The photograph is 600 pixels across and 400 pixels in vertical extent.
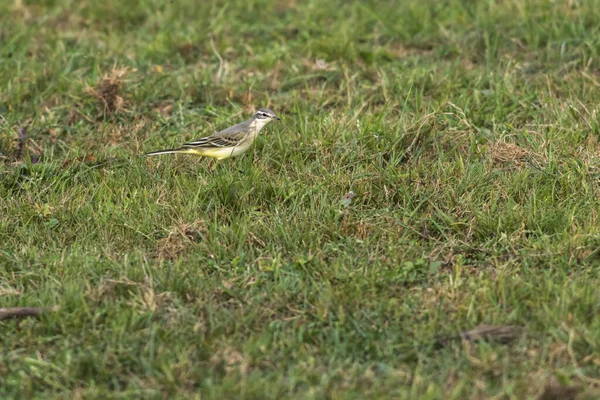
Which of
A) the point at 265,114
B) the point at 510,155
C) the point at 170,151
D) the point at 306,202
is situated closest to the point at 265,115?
the point at 265,114

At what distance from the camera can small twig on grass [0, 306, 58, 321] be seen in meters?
5.75

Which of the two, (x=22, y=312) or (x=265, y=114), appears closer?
A: (x=22, y=312)

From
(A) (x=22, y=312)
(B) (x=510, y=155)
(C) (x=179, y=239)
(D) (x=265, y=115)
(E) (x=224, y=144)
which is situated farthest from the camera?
(D) (x=265, y=115)

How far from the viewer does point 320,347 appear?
18.0 feet

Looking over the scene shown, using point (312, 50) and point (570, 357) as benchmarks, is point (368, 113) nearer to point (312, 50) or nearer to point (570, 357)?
point (312, 50)

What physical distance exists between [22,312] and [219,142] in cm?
255

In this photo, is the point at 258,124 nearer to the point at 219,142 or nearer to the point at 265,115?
the point at 265,115

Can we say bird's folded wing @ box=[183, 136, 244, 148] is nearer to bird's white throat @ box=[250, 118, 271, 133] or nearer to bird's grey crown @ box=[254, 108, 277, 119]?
bird's white throat @ box=[250, 118, 271, 133]

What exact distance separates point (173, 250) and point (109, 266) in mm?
480

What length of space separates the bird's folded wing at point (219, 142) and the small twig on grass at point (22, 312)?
234cm

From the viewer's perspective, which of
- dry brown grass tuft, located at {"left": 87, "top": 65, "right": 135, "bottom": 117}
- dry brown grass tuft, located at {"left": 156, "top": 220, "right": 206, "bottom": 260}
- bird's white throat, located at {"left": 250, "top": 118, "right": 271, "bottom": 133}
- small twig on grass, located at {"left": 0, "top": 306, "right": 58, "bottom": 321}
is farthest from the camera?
dry brown grass tuft, located at {"left": 87, "top": 65, "right": 135, "bottom": 117}

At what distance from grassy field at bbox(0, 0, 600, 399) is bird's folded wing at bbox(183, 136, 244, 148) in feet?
0.66

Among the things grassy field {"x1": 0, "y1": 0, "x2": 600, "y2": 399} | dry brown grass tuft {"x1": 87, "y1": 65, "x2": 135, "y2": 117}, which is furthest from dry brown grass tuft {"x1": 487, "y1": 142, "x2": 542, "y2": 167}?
dry brown grass tuft {"x1": 87, "y1": 65, "x2": 135, "y2": 117}

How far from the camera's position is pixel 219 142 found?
775 cm
